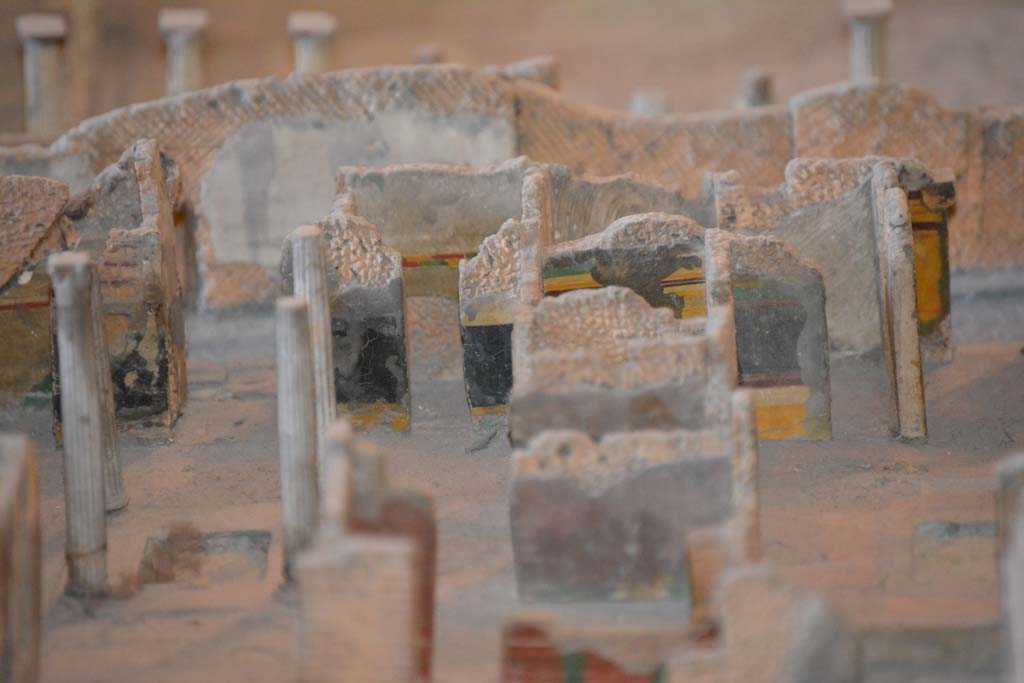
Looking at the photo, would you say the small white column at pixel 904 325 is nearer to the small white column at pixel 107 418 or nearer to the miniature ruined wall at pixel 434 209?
the miniature ruined wall at pixel 434 209

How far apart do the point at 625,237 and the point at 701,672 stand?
3732mm

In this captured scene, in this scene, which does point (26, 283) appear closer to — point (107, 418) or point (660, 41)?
point (107, 418)

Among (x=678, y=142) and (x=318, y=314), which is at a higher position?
(x=678, y=142)

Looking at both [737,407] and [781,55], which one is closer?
[737,407]

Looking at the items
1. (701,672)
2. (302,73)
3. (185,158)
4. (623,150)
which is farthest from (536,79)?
(701,672)

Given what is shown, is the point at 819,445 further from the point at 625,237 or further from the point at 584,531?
the point at 584,531

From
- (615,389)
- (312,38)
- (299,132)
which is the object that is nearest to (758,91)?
(312,38)

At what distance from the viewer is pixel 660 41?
58.4 feet

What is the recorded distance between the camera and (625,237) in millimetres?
9453

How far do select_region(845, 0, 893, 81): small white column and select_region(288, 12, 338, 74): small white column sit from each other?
A: 478 centimetres

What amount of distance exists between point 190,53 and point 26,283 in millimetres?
5308

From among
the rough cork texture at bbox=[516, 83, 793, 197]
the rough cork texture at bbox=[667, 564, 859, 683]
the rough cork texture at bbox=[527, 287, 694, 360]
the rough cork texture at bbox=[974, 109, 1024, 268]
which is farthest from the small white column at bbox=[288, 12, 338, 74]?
the rough cork texture at bbox=[667, 564, 859, 683]

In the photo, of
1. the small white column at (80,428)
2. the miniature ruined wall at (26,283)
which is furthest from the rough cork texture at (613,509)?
the miniature ruined wall at (26,283)

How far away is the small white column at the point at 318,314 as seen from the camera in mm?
7926
